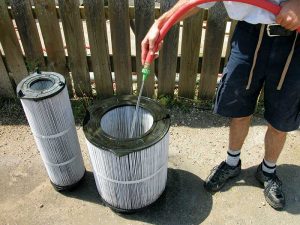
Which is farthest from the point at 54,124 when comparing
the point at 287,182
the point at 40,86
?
the point at 287,182

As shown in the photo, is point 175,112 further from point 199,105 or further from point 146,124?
point 146,124

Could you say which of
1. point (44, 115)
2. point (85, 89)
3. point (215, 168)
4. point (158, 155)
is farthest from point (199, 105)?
point (44, 115)

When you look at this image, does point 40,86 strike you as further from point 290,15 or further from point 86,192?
point 290,15

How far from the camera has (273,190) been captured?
10.6ft

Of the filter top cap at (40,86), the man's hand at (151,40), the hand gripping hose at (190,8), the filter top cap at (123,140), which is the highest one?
the hand gripping hose at (190,8)

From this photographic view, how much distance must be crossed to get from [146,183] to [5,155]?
178 cm

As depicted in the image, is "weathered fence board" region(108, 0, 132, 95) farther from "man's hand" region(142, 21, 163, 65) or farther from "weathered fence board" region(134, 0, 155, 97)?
"man's hand" region(142, 21, 163, 65)

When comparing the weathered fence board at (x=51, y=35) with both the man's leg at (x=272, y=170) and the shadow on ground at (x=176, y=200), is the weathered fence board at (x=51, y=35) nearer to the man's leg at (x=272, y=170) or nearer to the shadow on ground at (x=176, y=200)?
the shadow on ground at (x=176, y=200)

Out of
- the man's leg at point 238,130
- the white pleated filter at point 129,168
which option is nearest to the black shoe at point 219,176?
the man's leg at point 238,130

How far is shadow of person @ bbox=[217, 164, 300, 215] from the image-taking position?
3252 mm

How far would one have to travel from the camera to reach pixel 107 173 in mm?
2787

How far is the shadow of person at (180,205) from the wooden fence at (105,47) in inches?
49.1

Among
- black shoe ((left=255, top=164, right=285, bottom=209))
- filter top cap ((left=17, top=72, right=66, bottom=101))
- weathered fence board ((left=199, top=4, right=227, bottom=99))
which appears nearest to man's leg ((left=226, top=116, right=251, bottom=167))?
black shoe ((left=255, top=164, right=285, bottom=209))

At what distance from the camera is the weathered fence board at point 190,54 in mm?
3712
